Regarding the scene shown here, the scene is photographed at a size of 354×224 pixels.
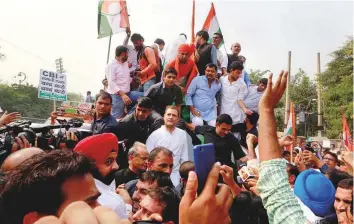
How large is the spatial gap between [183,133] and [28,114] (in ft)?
162

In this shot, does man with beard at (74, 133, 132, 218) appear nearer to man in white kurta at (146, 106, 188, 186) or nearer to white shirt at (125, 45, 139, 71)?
man in white kurta at (146, 106, 188, 186)

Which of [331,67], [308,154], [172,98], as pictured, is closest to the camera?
[308,154]

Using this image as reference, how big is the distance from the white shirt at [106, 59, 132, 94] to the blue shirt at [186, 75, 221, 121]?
3.08 feet

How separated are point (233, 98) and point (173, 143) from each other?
2082 mm

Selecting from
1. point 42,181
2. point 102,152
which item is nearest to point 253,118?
point 102,152

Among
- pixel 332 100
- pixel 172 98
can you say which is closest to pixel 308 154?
pixel 172 98

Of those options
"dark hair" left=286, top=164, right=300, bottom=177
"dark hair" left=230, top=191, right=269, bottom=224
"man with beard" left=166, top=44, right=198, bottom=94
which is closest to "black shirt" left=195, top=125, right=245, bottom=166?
"dark hair" left=286, top=164, right=300, bottom=177

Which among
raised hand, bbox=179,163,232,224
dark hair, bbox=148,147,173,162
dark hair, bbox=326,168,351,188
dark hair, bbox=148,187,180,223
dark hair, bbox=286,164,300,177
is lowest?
dark hair, bbox=286,164,300,177

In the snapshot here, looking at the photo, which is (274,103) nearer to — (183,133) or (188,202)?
(188,202)

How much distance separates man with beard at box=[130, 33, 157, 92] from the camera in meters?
6.46

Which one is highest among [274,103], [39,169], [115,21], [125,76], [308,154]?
[115,21]

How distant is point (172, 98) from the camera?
5449mm

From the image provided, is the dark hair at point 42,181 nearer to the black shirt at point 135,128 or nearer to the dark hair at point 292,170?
the black shirt at point 135,128

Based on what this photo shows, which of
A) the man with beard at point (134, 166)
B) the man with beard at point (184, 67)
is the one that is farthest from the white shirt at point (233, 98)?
the man with beard at point (134, 166)
